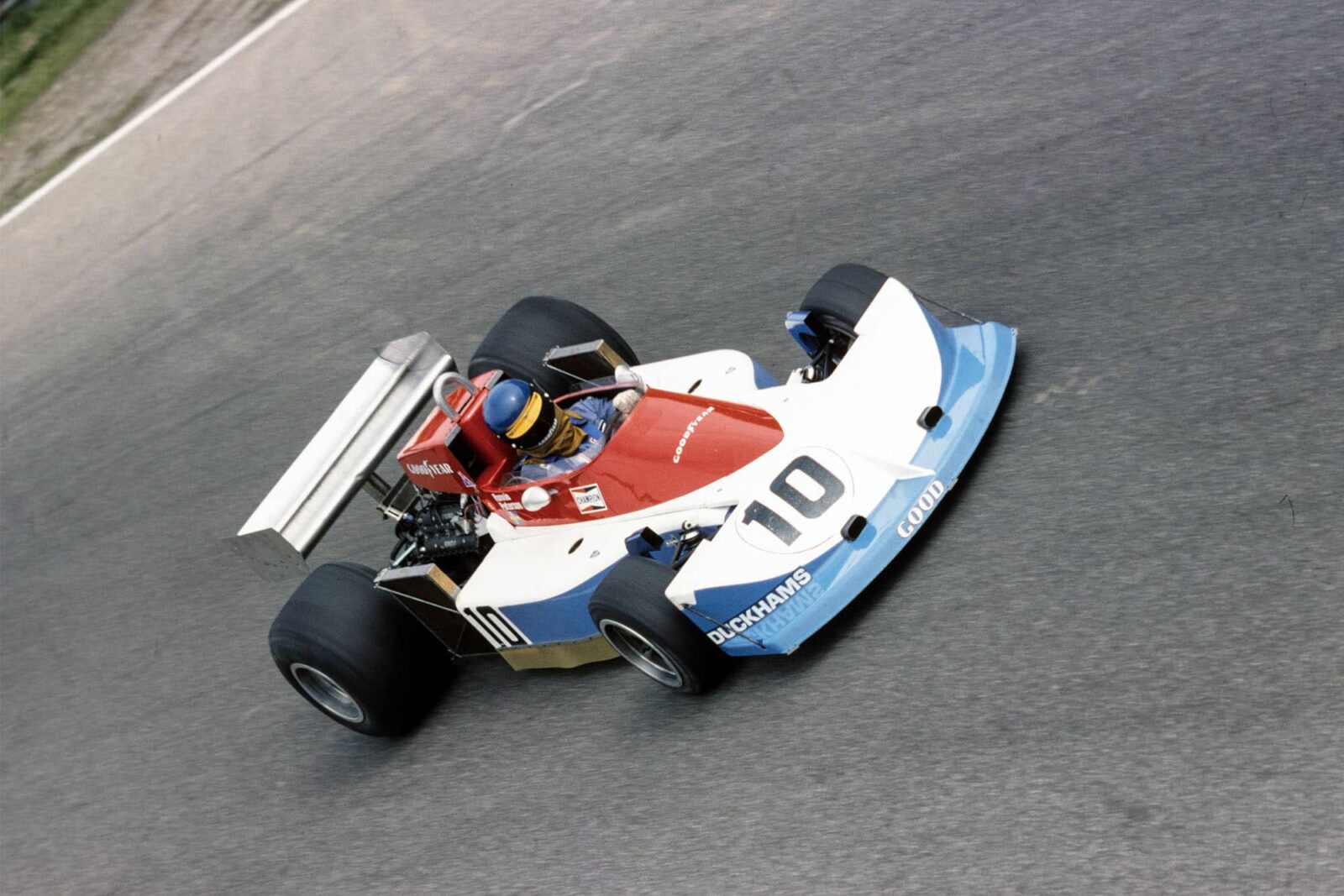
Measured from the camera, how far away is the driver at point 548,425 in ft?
19.0

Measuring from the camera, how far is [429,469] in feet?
20.9

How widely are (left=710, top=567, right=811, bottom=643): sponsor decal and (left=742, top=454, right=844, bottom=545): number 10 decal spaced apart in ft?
0.49

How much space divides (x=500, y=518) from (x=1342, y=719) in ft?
11.4

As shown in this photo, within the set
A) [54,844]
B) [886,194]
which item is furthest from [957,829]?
[54,844]

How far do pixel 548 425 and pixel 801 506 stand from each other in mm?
1126

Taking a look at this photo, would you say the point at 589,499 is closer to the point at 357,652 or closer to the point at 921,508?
the point at 357,652

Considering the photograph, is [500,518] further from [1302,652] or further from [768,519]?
[1302,652]

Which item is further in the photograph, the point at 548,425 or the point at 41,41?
the point at 41,41

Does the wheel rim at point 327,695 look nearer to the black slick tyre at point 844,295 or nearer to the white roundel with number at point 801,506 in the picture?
the white roundel with number at point 801,506

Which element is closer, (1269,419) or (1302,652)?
(1302,652)

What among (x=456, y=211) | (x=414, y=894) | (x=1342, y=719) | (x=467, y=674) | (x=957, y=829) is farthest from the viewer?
(x=456, y=211)

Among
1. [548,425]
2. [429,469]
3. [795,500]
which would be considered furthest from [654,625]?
[429,469]

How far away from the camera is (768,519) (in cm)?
548

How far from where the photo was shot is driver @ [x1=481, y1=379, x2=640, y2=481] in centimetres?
578
